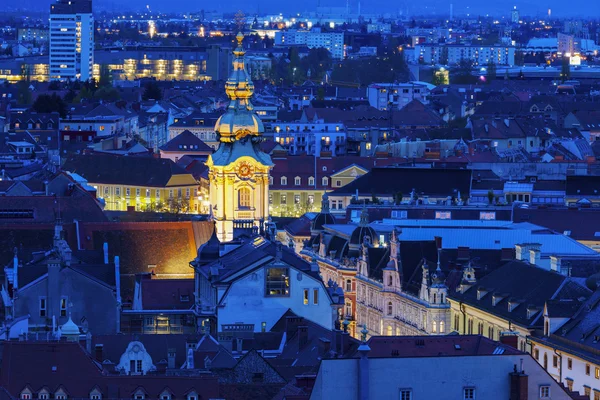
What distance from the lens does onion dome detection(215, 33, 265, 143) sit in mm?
89125

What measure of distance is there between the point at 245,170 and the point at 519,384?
34382mm

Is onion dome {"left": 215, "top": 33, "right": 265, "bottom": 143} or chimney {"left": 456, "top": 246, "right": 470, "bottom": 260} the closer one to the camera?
onion dome {"left": 215, "top": 33, "right": 265, "bottom": 143}

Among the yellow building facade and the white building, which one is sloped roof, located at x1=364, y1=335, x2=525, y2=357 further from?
the yellow building facade

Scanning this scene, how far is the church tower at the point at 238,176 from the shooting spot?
290 feet

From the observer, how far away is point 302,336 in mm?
68688

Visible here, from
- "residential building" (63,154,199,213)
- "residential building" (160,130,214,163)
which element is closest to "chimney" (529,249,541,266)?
"residential building" (63,154,199,213)

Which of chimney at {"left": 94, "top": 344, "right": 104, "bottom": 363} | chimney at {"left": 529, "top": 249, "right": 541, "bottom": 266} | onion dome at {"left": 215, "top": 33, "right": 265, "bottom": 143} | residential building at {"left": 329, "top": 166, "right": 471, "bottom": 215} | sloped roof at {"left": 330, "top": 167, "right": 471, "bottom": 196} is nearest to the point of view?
chimney at {"left": 94, "top": 344, "right": 104, "bottom": 363}

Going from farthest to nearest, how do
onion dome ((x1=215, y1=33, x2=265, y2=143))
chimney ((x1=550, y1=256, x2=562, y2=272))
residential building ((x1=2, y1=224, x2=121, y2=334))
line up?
onion dome ((x1=215, y1=33, x2=265, y2=143)), chimney ((x1=550, y1=256, x2=562, y2=272)), residential building ((x1=2, y1=224, x2=121, y2=334))

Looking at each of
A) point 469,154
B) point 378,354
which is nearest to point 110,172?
point 469,154

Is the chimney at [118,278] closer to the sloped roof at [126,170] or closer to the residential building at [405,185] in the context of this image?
the residential building at [405,185]

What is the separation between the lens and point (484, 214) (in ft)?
357

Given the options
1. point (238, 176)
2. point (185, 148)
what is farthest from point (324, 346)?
point (185, 148)

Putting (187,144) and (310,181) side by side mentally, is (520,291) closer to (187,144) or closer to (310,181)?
(310,181)

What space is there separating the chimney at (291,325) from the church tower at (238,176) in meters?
15.3
